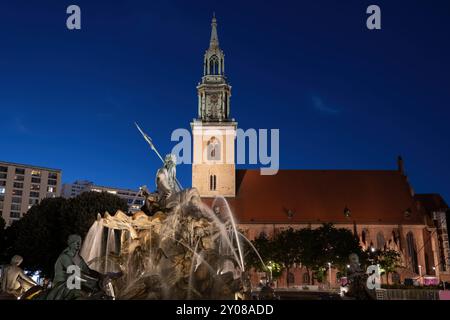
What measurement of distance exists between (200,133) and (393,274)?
1241 inches

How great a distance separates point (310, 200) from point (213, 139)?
1679 centimetres

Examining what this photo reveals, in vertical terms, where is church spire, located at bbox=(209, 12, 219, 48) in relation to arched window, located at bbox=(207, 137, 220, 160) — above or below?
above

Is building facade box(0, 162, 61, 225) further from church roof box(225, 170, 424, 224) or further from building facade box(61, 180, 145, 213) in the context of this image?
church roof box(225, 170, 424, 224)

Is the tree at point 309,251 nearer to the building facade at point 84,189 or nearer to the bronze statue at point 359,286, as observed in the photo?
the bronze statue at point 359,286

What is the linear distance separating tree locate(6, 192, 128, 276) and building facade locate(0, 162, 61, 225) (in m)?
78.8

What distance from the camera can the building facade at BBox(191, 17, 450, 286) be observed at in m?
59.6

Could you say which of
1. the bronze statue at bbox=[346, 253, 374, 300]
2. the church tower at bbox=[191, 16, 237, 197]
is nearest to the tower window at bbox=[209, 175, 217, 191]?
the church tower at bbox=[191, 16, 237, 197]

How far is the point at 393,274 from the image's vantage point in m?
54.7

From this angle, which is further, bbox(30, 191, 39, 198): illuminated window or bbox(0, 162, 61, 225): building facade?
bbox(30, 191, 39, 198): illuminated window

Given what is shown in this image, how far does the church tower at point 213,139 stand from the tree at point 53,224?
A: 18906 millimetres

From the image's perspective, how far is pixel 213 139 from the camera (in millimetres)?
62250

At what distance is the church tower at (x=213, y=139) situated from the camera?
6184 cm

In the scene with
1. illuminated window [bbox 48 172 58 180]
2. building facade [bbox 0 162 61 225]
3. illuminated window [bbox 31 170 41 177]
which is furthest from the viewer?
illuminated window [bbox 48 172 58 180]
